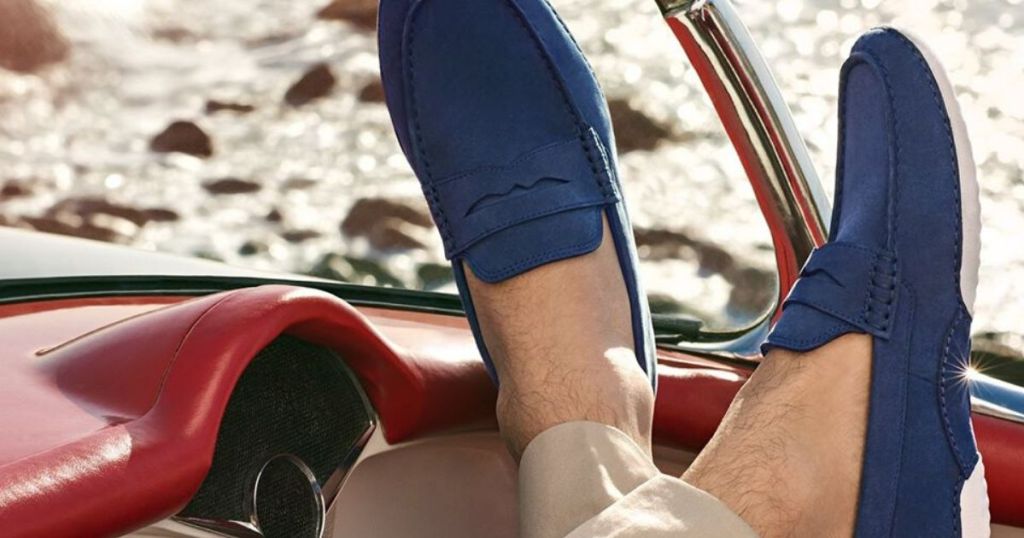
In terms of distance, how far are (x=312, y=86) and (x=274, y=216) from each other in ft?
3.50

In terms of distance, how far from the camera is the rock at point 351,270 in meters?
3.72

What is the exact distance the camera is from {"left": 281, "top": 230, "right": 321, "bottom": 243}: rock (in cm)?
416

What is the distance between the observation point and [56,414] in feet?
2.11

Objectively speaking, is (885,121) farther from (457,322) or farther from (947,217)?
(457,322)

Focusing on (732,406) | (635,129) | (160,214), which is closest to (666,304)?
(635,129)

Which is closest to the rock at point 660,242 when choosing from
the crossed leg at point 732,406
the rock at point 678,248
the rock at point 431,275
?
the rock at point 678,248

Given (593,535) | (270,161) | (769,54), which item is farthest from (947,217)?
(769,54)

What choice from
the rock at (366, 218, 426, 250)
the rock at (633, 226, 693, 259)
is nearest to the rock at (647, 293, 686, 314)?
the rock at (633, 226, 693, 259)

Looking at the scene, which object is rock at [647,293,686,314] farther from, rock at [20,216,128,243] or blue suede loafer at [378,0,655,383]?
blue suede loafer at [378,0,655,383]

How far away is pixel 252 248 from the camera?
403 cm

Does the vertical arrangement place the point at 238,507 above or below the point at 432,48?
below

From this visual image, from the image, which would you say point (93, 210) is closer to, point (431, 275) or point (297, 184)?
point (297, 184)

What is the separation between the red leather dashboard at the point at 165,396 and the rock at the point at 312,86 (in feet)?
14.0

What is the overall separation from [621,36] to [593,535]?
5.13 metres
